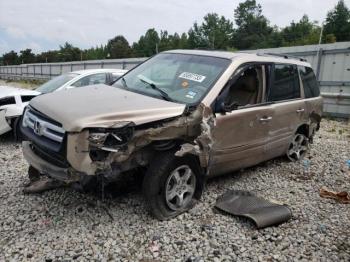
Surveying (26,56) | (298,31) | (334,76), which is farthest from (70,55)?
(334,76)

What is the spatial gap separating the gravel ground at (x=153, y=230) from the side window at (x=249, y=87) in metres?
1.24

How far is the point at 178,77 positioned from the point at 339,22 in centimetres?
7772

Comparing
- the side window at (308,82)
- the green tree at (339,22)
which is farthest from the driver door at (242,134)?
the green tree at (339,22)

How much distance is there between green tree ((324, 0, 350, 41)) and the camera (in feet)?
228

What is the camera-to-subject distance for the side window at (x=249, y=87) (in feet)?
15.8

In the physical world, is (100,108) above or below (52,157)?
above

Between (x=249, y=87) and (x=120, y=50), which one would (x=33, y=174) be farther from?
(x=120, y=50)

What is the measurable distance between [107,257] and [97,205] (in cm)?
96

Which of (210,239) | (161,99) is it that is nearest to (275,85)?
(161,99)

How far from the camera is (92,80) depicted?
27.8ft

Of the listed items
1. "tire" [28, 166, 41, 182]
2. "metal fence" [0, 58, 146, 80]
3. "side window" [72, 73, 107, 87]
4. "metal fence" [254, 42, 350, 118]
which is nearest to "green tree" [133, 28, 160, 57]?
"metal fence" [0, 58, 146, 80]

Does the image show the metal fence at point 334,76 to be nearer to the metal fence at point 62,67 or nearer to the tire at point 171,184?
the tire at point 171,184

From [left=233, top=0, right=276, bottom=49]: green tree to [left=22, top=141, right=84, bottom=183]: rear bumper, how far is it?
7960cm

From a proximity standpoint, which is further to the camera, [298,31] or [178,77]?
[298,31]
